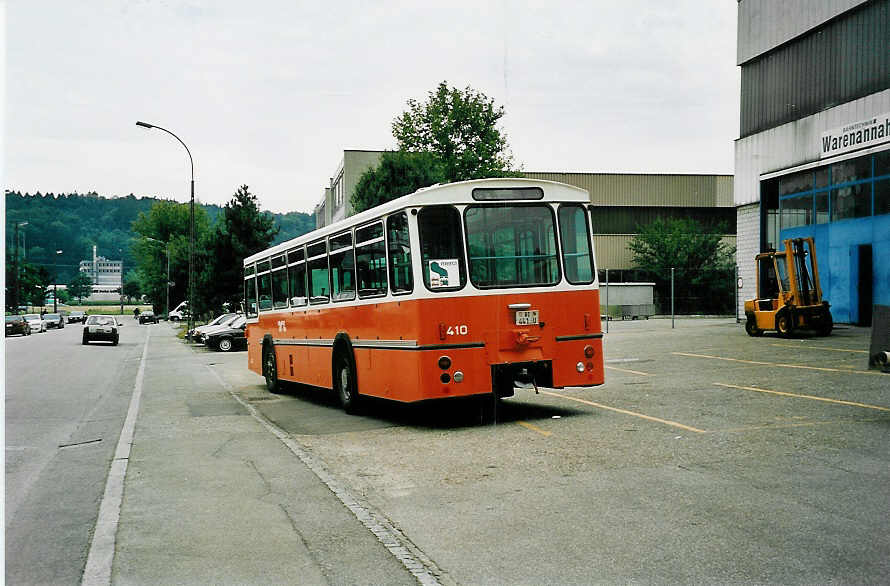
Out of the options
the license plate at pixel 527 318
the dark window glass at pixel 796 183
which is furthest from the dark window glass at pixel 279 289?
the dark window glass at pixel 796 183

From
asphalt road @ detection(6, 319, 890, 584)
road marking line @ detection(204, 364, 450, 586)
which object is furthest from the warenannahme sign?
road marking line @ detection(204, 364, 450, 586)

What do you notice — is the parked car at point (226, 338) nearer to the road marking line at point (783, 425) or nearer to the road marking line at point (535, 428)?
the road marking line at point (535, 428)

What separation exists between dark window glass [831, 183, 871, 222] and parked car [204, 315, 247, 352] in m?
22.2

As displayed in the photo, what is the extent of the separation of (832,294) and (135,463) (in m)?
24.2

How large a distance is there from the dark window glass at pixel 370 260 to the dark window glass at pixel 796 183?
2167 centimetres

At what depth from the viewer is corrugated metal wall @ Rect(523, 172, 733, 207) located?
6644 centimetres

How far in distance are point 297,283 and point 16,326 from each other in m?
48.4

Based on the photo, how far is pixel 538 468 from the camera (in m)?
8.26

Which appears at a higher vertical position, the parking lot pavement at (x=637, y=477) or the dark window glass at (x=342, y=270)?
the dark window glass at (x=342, y=270)

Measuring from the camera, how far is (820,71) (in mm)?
29188

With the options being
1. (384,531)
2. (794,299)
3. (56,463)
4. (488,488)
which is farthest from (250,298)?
(794,299)

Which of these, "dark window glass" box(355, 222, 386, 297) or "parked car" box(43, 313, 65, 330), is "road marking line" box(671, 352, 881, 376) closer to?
"dark window glass" box(355, 222, 386, 297)

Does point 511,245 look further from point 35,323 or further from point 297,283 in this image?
point 35,323

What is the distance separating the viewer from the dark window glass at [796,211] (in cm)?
2939
